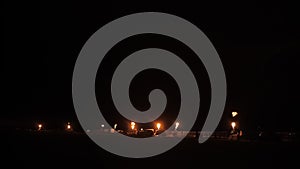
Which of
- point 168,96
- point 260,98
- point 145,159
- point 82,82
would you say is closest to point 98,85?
point 82,82

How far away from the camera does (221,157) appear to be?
14633mm

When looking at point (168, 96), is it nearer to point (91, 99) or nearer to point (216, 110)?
point (91, 99)

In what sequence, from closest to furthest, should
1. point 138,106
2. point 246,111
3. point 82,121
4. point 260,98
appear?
point 246,111 → point 260,98 → point 82,121 → point 138,106

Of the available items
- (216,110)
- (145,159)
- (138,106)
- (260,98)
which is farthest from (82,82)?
(145,159)

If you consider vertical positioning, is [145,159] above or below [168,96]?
below

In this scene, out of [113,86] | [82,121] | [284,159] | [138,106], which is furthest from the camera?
[113,86]

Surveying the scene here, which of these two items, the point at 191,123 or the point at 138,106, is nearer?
the point at 191,123

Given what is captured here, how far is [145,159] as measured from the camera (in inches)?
567

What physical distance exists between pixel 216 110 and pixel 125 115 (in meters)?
11.1

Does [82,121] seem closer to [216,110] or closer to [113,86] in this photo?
[113,86]

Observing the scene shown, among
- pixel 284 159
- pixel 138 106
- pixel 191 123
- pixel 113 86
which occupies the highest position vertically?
pixel 113 86

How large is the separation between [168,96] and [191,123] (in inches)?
707

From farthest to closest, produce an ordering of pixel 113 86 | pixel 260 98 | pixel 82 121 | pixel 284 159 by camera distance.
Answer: pixel 113 86
pixel 82 121
pixel 260 98
pixel 284 159

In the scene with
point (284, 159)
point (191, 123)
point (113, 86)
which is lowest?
point (284, 159)
